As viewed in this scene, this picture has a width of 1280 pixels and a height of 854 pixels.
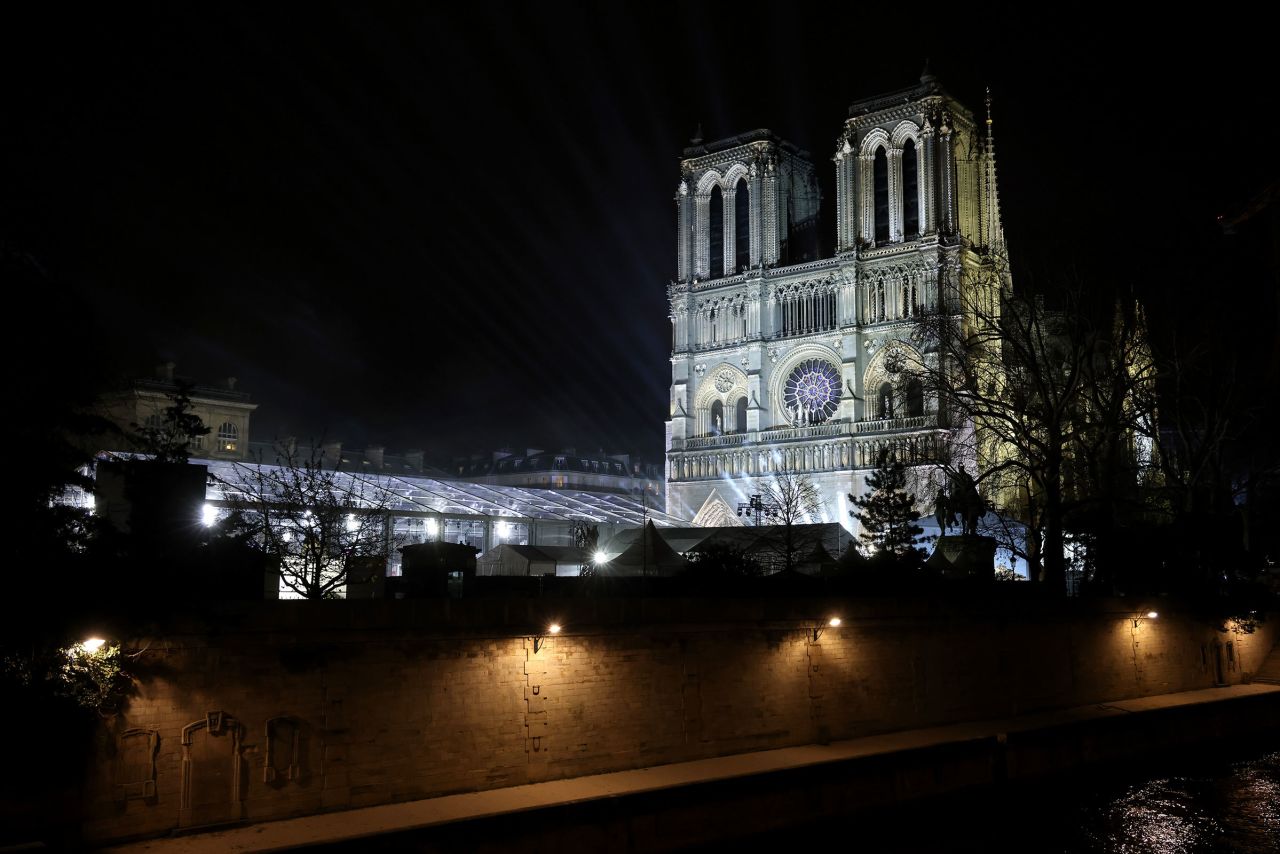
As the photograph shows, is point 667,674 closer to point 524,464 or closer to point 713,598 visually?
point 713,598

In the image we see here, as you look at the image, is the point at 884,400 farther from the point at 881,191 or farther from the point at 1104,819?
the point at 1104,819

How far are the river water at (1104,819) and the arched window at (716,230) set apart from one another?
49692 mm

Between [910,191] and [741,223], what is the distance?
34.0 feet

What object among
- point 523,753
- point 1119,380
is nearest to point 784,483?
point 1119,380

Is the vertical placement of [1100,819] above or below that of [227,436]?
below

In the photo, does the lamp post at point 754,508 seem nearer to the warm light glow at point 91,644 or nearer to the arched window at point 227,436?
the arched window at point 227,436

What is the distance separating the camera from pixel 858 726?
76.0 ft

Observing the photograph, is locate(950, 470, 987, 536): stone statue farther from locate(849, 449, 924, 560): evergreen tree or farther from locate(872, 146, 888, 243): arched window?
locate(872, 146, 888, 243): arched window

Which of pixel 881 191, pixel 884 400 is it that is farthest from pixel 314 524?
pixel 881 191

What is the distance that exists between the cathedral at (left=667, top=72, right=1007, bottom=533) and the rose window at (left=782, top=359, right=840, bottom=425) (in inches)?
3.7

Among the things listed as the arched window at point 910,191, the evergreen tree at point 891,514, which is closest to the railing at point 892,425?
the arched window at point 910,191

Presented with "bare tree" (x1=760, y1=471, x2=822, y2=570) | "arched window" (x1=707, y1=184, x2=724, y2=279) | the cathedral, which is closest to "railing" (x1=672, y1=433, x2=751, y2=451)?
the cathedral

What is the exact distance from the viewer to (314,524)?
3609cm

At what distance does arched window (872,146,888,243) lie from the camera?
6481 centimetres
